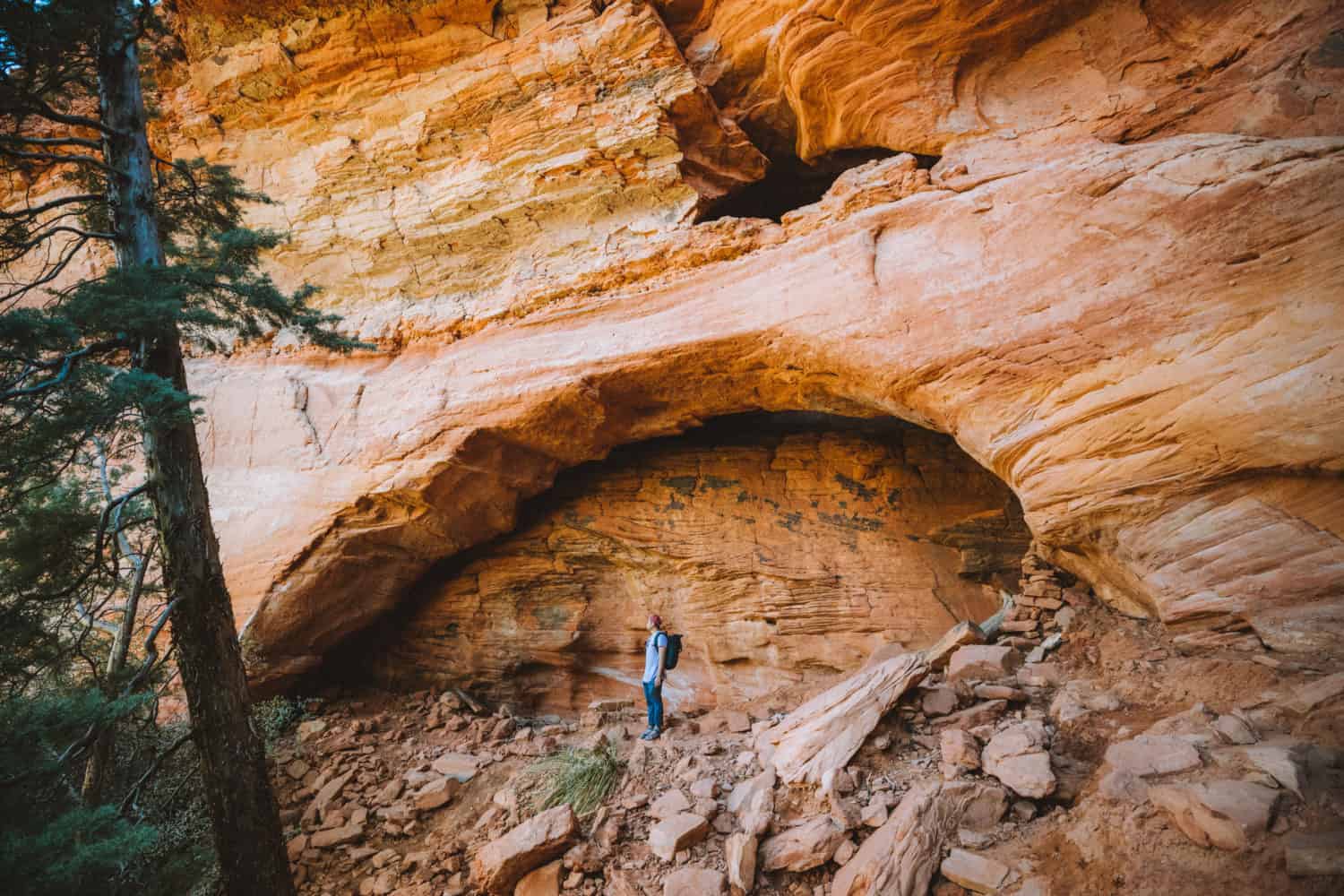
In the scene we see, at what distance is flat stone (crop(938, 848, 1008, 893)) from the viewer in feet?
11.3

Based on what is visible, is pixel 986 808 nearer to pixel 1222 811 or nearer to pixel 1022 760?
pixel 1022 760

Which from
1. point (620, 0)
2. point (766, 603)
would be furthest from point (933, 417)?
point (620, 0)

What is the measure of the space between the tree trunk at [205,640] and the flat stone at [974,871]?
4.65m

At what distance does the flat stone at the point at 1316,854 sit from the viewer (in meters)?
2.73

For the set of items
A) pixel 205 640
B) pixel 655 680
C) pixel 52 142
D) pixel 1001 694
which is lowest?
pixel 655 680

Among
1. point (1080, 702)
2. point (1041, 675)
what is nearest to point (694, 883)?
point (1080, 702)

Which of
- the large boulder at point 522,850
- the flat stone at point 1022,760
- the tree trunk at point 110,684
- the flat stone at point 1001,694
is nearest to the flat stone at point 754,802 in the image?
the large boulder at point 522,850

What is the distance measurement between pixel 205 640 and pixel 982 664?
6086 mm

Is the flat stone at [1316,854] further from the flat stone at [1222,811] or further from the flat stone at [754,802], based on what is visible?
Answer: the flat stone at [754,802]

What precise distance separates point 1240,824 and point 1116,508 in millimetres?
2440

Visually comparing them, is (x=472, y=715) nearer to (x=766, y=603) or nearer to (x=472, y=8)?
(x=766, y=603)

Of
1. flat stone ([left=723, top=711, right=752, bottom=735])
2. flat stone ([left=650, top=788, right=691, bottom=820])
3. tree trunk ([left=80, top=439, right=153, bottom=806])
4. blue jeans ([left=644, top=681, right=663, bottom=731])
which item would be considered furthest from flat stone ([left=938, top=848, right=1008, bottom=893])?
tree trunk ([left=80, top=439, right=153, bottom=806])

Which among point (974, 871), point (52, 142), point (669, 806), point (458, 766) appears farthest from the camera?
point (458, 766)

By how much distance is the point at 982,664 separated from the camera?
5262 millimetres
